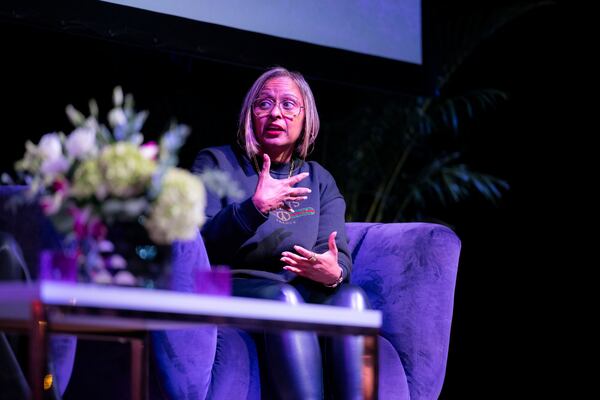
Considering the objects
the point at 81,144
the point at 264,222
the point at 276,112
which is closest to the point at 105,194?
the point at 81,144

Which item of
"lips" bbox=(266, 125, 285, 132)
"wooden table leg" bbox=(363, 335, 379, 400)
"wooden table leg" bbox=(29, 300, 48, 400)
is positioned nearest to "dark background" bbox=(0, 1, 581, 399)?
"lips" bbox=(266, 125, 285, 132)

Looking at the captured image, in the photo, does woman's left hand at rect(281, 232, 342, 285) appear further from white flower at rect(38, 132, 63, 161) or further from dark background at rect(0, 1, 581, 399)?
dark background at rect(0, 1, 581, 399)

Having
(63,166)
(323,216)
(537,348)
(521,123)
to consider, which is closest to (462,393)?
(537,348)

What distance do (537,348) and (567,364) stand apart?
14cm

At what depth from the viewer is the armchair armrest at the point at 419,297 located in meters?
2.19

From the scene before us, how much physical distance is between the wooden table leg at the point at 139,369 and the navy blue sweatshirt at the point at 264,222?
1.57 feet

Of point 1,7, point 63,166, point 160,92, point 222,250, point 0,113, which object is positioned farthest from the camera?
point 160,92

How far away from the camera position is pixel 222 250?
2.10 m

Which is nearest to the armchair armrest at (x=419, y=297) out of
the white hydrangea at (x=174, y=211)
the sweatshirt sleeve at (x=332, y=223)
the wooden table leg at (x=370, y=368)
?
the sweatshirt sleeve at (x=332, y=223)

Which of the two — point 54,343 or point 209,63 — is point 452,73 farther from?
point 54,343

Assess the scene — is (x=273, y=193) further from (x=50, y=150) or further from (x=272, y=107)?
(x=50, y=150)

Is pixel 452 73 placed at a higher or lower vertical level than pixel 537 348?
higher

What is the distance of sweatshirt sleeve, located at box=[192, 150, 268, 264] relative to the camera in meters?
1.97

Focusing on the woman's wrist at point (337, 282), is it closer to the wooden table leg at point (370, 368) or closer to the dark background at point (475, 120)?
the wooden table leg at point (370, 368)
